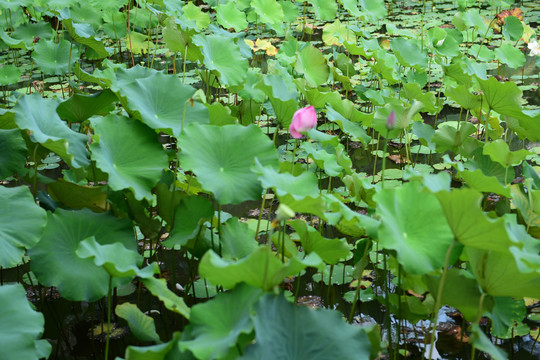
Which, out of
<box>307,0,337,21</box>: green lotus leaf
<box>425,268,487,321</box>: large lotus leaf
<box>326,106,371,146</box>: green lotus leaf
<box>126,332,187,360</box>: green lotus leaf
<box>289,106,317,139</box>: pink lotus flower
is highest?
<box>307,0,337,21</box>: green lotus leaf

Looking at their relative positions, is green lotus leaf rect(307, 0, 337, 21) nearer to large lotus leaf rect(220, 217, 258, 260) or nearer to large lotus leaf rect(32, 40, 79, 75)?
large lotus leaf rect(32, 40, 79, 75)

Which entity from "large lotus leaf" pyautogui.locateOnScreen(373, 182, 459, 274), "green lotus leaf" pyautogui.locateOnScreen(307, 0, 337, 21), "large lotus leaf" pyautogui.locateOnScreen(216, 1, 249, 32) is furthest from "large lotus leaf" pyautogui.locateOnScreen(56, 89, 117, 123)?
"green lotus leaf" pyautogui.locateOnScreen(307, 0, 337, 21)

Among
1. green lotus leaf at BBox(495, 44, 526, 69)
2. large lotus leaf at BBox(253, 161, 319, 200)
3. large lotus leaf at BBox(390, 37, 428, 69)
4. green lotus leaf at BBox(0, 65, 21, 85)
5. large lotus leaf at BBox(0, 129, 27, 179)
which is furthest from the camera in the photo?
green lotus leaf at BBox(0, 65, 21, 85)

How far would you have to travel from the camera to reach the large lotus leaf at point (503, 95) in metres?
1.80

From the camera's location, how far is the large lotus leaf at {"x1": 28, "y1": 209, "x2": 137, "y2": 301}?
1369 mm

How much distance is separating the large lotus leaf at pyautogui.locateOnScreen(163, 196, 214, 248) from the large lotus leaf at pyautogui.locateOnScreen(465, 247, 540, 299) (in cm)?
68

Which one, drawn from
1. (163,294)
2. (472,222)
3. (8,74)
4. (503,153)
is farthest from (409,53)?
(8,74)

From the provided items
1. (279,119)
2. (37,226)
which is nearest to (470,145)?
(279,119)

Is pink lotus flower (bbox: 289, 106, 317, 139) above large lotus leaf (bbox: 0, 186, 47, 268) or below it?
above

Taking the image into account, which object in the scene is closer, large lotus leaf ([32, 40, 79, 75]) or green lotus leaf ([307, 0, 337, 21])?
large lotus leaf ([32, 40, 79, 75])

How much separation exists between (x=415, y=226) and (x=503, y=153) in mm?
605

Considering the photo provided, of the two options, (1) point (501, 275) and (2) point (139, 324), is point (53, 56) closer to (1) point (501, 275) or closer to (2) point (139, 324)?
(2) point (139, 324)

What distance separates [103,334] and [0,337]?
2.06 feet

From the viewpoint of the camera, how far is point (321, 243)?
55.9 inches
